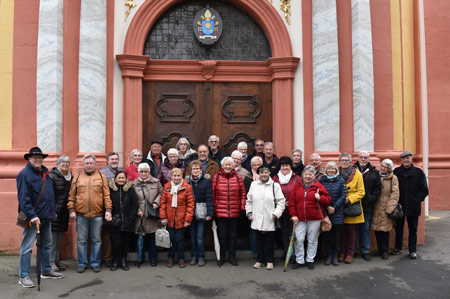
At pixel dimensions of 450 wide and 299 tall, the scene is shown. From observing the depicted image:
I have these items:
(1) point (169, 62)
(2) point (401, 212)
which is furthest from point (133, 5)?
(2) point (401, 212)

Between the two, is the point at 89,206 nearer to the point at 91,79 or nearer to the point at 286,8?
the point at 91,79

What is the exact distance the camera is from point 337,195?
582 cm

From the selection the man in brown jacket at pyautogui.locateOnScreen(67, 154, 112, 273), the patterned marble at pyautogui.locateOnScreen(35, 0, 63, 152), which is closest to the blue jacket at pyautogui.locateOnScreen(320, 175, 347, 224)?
the man in brown jacket at pyautogui.locateOnScreen(67, 154, 112, 273)

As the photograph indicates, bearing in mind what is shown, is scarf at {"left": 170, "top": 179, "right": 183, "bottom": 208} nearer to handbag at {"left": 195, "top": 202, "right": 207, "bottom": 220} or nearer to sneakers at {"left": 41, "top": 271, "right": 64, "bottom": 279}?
handbag at {"left": 195, "top": 202, "right": 207, "bottom": 220}

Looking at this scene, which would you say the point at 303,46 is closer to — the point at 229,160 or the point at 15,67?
the point at 229,160

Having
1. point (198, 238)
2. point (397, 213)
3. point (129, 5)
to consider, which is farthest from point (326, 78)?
point (129, 5)

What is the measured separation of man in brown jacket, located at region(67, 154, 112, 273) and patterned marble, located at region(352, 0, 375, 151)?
441 cm

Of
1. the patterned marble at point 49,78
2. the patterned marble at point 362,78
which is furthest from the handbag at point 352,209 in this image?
the patterned marble at point 49,78

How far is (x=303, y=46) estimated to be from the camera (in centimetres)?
727

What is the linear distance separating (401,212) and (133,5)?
223 inches

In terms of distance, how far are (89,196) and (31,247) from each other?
95cm

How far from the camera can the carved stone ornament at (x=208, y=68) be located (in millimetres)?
7227

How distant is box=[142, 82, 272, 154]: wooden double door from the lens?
7.29m

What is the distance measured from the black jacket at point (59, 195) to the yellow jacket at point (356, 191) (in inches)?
160
